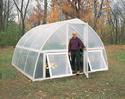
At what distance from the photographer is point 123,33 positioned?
41.2 m

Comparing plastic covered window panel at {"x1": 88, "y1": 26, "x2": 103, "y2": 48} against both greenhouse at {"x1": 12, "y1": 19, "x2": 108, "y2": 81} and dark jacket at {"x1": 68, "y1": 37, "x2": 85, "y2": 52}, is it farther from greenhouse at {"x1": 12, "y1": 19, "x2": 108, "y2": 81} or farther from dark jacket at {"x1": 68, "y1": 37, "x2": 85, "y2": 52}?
dark jacket at {"x1": 68, "y1": 37, "x2": 85, "y2": 52}

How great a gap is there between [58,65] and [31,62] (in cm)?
112

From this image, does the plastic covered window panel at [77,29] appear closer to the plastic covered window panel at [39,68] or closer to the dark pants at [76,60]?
the dark pants at [76,60]

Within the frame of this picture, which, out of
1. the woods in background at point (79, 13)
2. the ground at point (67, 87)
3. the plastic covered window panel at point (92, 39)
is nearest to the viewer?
the ground at point (67, 87)

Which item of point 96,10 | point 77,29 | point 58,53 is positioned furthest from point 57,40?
point 96,10

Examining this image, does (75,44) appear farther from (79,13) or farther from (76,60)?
(79,13)

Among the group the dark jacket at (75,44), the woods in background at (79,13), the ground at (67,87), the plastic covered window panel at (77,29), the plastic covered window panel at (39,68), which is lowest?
the ground at (67,87)

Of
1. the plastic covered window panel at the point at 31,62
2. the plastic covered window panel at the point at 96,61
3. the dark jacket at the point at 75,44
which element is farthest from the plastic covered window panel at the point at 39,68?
the plastic covered window panel at the point at 96,61

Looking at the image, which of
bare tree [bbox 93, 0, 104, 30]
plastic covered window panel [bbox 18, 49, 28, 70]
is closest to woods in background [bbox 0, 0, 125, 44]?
bare tree [bbox 93, 0, 104, 30]

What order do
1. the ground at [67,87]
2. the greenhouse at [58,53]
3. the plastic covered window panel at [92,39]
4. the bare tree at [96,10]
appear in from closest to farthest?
the ground at [67,87], the greenhouse at [58,53], the plastic covered window panel at [92,39], the bare tree at [96,10]

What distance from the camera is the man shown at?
11.7 meters

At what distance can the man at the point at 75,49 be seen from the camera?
1171cm

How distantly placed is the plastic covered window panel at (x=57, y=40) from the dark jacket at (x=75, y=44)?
28 centimetres

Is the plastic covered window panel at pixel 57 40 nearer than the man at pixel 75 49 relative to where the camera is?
Yes
